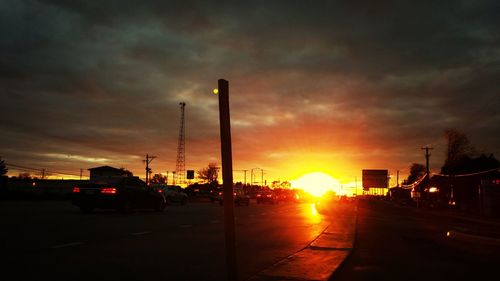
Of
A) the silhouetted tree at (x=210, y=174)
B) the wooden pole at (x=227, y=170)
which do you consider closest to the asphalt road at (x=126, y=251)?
the wooden pole at (x=227, y=170)

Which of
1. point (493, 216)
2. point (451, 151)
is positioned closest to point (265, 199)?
point (493, 216)

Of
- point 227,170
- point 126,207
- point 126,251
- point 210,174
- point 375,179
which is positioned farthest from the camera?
point 210,174

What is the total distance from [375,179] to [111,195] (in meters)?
56.4

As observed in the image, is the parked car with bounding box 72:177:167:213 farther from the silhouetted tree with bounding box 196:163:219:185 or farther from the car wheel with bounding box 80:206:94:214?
the silhouetted tree with bounding box 196:163:219:185

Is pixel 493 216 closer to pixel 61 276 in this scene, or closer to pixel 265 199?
pixel 265 199

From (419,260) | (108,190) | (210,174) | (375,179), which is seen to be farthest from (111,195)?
(210,174)

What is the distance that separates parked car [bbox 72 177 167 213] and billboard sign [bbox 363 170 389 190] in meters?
53.2

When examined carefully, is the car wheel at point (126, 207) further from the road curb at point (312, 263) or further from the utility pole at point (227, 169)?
the utility pole at point (227, 169)

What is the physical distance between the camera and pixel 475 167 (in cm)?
7431

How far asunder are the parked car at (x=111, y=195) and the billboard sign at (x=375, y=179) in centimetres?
5318

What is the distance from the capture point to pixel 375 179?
7212 centimetres

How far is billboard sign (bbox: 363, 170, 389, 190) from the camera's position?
235ft

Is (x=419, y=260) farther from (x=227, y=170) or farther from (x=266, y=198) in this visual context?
Answer: (x=266, y=198)

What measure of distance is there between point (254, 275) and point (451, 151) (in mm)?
90840
